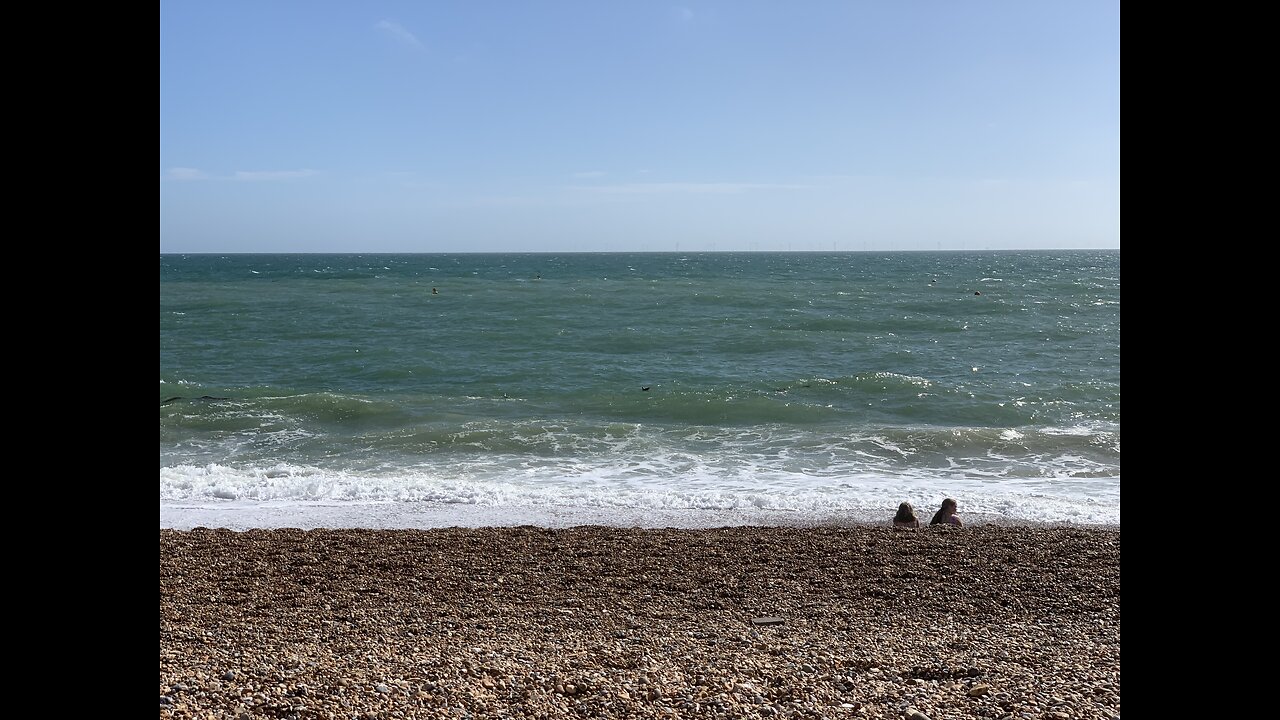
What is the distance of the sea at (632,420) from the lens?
10008mm

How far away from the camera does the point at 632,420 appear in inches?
617

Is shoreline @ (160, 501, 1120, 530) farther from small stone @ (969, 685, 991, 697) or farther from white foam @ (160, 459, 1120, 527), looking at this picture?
small stone @ (969, 685, 991, 697)

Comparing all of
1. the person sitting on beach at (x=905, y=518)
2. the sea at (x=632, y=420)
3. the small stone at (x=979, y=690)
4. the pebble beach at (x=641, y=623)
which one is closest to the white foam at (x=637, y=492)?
the sea at (x=632, y=420)

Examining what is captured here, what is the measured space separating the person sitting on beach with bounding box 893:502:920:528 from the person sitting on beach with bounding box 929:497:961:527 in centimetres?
19

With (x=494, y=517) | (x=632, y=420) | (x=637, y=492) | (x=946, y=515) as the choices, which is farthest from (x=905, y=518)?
(x=632, y=420)

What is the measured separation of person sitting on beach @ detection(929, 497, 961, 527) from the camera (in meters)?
8.85

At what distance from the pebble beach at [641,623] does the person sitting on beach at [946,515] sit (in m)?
0.20

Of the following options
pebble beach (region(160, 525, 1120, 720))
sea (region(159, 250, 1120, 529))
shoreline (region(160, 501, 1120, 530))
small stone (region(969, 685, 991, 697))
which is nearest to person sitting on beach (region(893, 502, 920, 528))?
shoreline (region(160, 501, 1120, 530))

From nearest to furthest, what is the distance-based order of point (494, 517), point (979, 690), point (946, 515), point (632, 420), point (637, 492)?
point (979, 690)
point (946, 515)
point (494, 517)
point (637, 492)
point (632, 420)

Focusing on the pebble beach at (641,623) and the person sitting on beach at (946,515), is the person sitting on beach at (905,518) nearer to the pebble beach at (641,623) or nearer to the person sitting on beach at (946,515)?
the person sitting on beach at (946,515)

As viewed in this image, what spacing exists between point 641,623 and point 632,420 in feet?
32.1

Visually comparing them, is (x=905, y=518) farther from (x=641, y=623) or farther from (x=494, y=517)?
(x=494, y=517)
